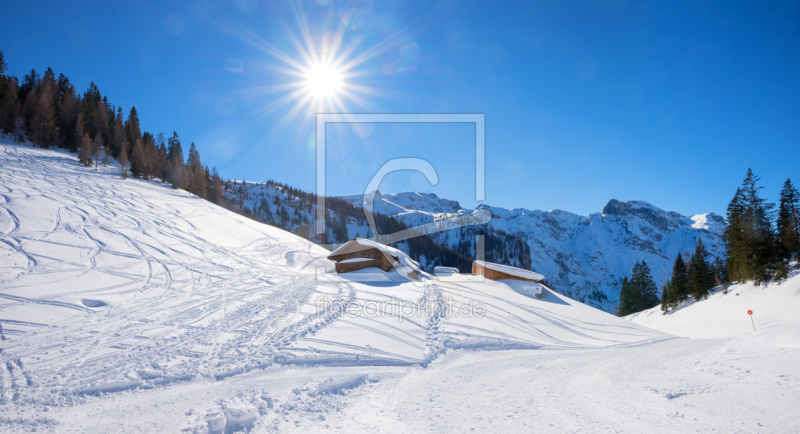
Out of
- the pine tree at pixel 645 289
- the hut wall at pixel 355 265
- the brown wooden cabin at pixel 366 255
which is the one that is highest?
Result: the brown wooden cabin at pixel 366 255

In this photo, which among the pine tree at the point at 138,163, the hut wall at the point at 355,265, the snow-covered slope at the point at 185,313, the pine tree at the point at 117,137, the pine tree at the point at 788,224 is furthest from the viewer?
the pine tree at the point at 117,137

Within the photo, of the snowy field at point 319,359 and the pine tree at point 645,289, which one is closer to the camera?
the snowy field at point 319,359

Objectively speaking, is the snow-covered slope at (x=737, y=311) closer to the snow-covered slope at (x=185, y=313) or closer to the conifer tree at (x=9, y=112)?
the snow-covered slope at (x=185, y=313)

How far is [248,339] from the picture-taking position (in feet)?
25.1

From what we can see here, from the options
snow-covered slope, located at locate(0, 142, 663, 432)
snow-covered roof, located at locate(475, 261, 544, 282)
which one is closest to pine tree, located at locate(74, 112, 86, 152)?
snow-covered slope, located at locate(0, 142, 663, 432)

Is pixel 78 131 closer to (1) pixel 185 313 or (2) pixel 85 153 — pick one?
(2) pixel 85 153

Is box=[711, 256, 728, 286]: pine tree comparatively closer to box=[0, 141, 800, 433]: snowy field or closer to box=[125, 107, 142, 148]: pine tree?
box=[0, 141, 800, 433]: snowy field

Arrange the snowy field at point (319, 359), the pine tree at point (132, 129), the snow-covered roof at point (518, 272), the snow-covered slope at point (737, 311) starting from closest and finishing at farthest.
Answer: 1. the snowy field at point (319, 359)
2. the snow-covered roof at point (518, 272)
3. the snow-covered slope at point (737, 311)
4. the pine tree at point (132, 129)

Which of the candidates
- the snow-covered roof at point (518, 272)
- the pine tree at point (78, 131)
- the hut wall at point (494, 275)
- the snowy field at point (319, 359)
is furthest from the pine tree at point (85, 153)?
the snow-covered roof at point (518, 272)

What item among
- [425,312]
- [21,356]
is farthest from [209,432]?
[425,312]

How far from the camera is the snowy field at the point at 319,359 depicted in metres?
4.39

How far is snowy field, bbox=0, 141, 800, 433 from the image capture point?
14.4 feet

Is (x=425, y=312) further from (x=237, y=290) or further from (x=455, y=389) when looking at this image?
(x=237, y=290)

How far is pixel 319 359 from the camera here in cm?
670
